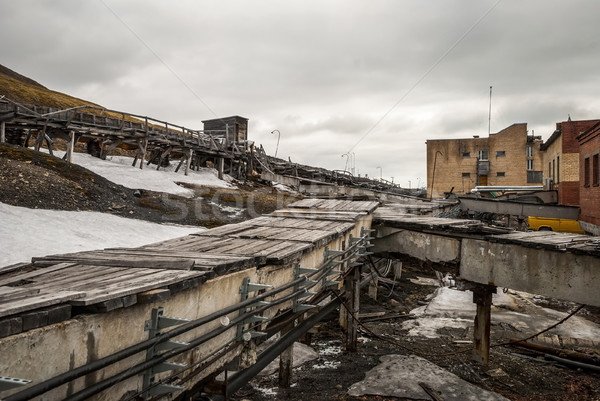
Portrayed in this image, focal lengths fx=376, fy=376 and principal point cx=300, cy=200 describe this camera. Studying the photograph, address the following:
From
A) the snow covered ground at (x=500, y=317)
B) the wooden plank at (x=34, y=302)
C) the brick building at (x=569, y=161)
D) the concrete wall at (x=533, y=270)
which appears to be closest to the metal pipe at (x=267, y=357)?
the wooden plank at (x=34, y=302)

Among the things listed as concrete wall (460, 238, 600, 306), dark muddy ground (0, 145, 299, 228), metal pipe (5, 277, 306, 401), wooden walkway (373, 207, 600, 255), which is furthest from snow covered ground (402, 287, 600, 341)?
metal pipe (5, 277, 306, 401)

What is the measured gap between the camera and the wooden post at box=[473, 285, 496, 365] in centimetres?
799

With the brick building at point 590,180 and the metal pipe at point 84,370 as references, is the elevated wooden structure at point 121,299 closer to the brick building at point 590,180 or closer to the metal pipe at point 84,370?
the metal pipe at point 84,370

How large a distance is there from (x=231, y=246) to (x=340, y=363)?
20.8 feet

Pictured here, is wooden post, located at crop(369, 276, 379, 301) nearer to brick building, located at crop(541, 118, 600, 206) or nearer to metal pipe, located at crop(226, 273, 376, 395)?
metal pipe, located at crop(226, 273, 376, 395)

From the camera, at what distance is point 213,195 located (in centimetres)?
2314

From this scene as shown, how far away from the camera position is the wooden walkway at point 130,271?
2.02m

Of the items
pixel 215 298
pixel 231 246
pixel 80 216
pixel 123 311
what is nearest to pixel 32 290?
pixel 123 311

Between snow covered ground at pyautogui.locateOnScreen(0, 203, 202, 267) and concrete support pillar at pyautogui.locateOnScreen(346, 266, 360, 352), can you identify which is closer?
concrete support pillar at pyautogui.locateOnScreen(346, 266, 360, 352)

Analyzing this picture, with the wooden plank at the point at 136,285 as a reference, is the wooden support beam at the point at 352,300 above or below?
below

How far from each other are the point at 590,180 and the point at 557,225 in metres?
3.28

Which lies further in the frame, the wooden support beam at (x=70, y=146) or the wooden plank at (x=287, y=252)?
the wooden support beam at (x=70, y=146)

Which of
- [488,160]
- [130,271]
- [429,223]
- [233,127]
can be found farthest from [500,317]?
[488,160]

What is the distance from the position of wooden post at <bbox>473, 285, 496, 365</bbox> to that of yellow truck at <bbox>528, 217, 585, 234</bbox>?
49.3 ft
